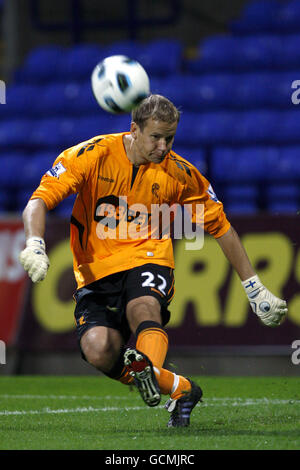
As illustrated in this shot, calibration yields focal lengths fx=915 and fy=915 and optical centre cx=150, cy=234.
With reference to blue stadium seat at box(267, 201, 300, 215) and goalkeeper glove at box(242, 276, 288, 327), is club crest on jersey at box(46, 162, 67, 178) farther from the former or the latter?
blue stadium seat at box(267, 201, 300, 215)

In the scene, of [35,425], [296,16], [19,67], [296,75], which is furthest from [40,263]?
[19,67]

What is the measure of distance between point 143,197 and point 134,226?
19 cm

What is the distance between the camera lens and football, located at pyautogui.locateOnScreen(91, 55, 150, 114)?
5543 mm

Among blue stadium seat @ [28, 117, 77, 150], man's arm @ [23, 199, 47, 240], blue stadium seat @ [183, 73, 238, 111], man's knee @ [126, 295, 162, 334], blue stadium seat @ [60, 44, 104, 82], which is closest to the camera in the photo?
man's arm @ [23, 199, 47, 240]

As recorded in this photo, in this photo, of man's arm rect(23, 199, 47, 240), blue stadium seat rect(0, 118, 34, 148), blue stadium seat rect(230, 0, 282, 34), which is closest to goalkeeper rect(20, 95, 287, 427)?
man's arm rect(23, 199, 47, 240)

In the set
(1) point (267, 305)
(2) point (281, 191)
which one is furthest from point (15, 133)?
(1) point (267, 305)

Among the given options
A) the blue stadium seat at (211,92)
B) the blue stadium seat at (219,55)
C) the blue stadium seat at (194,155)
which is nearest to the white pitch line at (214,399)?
the blue stadium seat at (194,155)

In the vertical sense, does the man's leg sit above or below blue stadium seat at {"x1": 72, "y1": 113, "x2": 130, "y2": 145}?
above

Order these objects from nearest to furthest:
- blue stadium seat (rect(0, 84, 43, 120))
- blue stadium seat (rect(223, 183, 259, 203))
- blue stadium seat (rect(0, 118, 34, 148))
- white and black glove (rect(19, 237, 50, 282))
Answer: white and black glove (rect(19, 237, 50, 282)) < blue stadium seat (rect(223, 183, 259, 203)) < blue stadium seat (rect(0, 118, 34, 148)) < blue stadium seat (rect(0, 84, 43, 120))

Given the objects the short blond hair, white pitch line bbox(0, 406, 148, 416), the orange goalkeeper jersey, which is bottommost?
white pitch line bbox(0, 406, 148, 416)

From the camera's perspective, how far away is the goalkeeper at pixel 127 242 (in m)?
5.38

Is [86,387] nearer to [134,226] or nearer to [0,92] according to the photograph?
[134,226]

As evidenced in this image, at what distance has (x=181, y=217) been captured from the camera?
362 inches

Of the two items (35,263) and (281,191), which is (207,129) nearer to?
(281,191)
